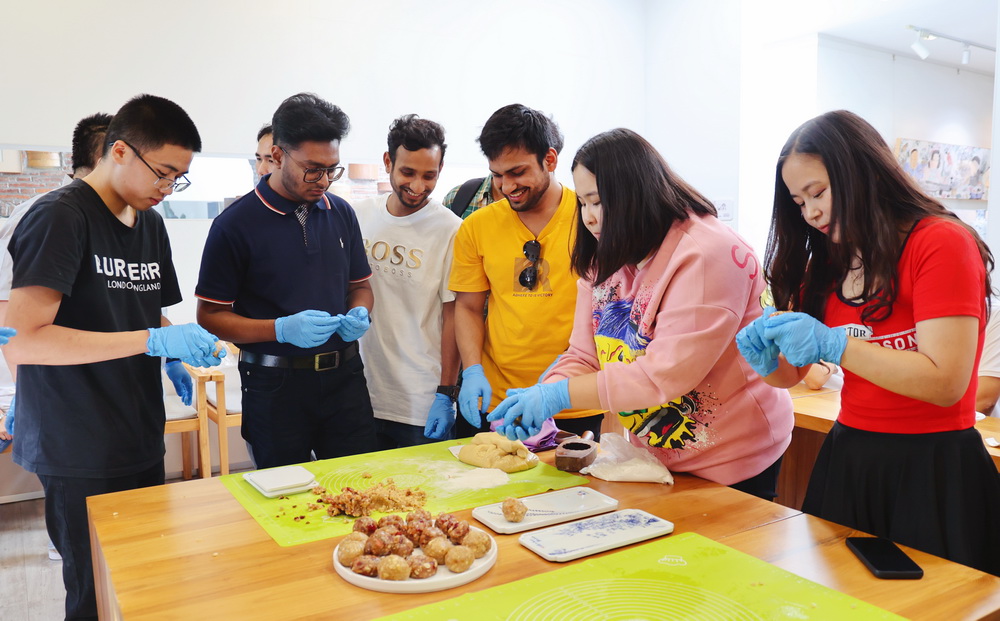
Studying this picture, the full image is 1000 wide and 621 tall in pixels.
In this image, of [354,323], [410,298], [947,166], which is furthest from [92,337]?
[947,166]

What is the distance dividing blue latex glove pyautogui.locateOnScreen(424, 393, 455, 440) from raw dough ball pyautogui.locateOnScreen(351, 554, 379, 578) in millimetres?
1047

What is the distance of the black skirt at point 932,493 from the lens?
1361 millimetres

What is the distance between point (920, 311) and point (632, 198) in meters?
0.58

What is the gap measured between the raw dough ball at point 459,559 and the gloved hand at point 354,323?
102cm

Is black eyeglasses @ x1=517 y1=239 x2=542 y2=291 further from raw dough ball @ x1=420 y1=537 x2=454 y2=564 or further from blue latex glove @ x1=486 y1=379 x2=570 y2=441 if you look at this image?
raw dough ball @ x1=420 y1=537 x2=454 y2=564

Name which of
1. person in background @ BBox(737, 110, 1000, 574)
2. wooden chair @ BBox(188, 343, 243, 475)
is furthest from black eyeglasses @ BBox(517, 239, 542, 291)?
wooden chair @ BBox(188, 343, 243, 475)

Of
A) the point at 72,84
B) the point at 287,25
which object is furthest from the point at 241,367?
the point at 287,25

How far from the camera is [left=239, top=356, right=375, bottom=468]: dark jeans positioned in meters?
2.10

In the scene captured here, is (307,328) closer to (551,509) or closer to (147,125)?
(147,125)

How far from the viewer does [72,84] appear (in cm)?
354

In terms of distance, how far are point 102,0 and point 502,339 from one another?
2890 mm

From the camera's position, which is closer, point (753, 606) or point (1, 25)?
point (753, 606)

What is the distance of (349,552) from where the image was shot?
113cm

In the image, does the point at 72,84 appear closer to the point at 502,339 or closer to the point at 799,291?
the point at 502,339
